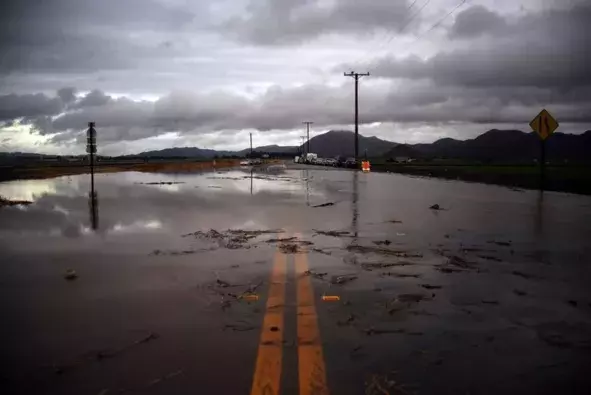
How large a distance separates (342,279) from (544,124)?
2060 centimetres

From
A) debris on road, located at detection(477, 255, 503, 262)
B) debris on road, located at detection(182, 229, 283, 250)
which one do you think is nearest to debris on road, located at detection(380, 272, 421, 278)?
debris on road, located at detection(477, 255, 503, 262)

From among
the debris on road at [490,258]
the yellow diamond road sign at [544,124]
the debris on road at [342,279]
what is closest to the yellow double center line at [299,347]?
the debris on road at [342,279]

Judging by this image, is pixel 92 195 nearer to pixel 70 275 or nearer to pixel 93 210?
pixel 93 210

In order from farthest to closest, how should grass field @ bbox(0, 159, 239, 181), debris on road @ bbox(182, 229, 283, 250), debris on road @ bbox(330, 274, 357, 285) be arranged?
1. grass field @ bbox(0, 159, 239, 181)
2. debris on road @ bbox(182, 229, 283, 250)
3. debris on road @ bbox(330, 274, 357, 285)

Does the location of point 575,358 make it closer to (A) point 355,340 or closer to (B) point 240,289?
(A) point 355,340

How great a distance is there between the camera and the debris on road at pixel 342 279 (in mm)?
7797

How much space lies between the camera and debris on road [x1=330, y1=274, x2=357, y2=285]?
307 inches

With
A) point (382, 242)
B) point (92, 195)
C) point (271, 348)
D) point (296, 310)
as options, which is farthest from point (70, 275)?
point (92, 195)

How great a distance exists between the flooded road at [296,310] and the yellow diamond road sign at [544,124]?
12650 millimetres

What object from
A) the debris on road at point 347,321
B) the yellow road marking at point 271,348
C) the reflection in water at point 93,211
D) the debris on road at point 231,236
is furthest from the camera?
the reflection in water at point 93,211

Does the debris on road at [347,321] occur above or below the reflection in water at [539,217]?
below

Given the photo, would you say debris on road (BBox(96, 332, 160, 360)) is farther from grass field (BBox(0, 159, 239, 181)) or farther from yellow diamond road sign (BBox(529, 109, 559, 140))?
grass field (BBox(0, 159, 239, 181))

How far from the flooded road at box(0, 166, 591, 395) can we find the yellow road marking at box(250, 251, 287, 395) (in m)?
0.02

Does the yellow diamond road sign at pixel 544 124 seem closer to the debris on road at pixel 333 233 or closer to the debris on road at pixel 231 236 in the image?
the debris on road at pixel 333 233
